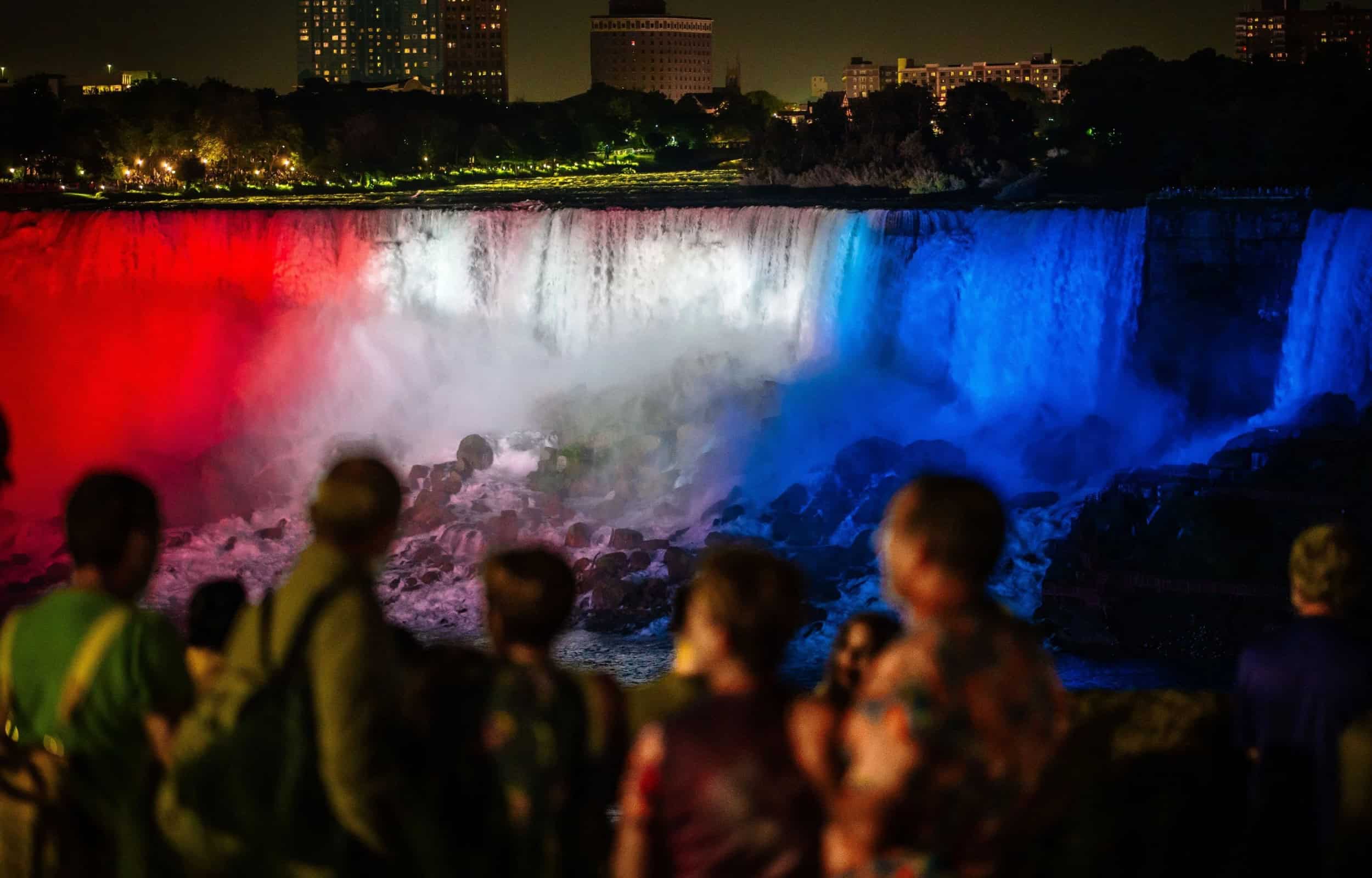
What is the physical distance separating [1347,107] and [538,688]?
1325 inches

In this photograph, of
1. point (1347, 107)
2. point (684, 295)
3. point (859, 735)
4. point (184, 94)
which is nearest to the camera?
point (859, 735)

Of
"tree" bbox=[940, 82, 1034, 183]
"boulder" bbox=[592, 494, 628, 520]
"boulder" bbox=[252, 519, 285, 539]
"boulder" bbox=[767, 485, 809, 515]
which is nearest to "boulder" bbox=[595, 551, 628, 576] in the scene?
"boulder" bbox=[767, 485, 809, 515]

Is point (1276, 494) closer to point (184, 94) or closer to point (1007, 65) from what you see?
point (184, 94)

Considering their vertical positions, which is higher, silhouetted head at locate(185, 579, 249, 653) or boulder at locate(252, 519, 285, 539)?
silhouetted head at locate(185, 579, 249, 653)

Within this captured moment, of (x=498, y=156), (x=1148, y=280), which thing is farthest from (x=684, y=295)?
(x=498, y=156)

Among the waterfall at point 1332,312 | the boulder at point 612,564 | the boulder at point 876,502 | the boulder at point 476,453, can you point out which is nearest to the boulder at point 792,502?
the boulder at point 876,502

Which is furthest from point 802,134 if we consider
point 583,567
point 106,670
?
point 106,670

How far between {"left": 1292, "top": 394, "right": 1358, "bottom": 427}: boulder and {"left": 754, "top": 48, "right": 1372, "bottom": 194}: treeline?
1318 centimetres

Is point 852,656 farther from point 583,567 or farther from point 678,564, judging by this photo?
point 583,567

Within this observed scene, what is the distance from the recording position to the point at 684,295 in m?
23.1

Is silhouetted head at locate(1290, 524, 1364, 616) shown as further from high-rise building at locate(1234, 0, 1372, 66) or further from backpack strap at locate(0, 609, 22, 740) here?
high-rise building at locate(1234, 0, 1372, 66)

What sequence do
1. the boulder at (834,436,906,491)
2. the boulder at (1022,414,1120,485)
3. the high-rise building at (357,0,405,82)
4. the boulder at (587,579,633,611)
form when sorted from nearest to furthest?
the boulder at (587,579,633,611), the boulder at (834,436,906,491), the boulder at (1022,414,1120,485), the high-rise building at (357,0,405,82)

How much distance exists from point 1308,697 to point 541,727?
67.4 inches

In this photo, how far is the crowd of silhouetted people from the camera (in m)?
2.85
